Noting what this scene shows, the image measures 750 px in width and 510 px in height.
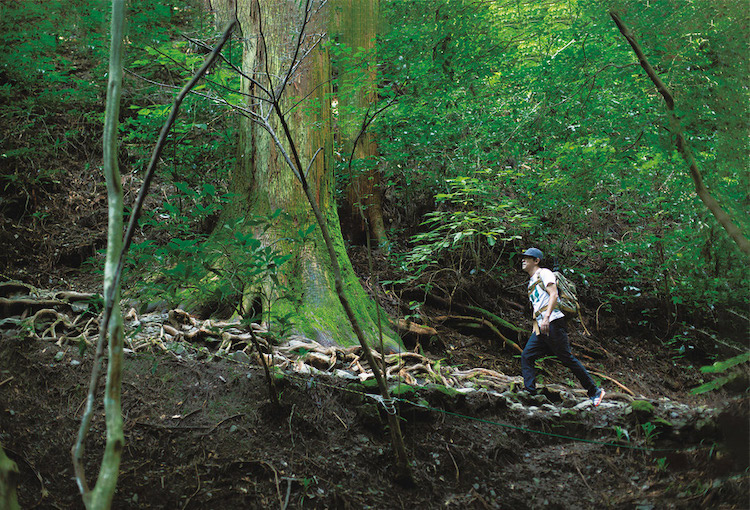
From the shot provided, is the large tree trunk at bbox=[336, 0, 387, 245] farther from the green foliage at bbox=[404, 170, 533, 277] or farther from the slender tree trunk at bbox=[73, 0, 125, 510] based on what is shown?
the slender tree trunk at bbox=[73, 0, 125, 510]

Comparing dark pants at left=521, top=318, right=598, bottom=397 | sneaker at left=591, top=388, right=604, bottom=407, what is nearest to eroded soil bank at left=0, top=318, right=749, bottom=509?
sneaker at left=591, top=388, right=604, bottom=407

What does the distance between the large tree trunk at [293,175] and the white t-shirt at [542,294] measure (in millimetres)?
1645

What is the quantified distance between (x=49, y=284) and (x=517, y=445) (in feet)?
18.3

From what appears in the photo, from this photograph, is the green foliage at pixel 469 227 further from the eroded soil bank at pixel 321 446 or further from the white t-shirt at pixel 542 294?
the eroded soil bank at pixel 321 446

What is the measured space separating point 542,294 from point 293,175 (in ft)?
9.93

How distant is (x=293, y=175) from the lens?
473cm

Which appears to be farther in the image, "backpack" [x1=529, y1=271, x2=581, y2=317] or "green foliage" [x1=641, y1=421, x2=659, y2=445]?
"backpack" [x1=529, y1=271, x2=581, y2=317]

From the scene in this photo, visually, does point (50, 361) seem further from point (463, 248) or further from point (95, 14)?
point (463, 248)

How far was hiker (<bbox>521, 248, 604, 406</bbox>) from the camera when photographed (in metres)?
4.50

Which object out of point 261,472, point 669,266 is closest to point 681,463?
point 261,472

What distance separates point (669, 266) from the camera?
6.93m

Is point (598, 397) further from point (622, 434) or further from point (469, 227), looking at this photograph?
point (469, 227)

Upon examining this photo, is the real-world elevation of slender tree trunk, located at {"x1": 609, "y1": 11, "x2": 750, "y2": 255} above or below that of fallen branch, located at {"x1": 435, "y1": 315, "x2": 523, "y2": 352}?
above

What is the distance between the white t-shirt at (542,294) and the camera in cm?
466
